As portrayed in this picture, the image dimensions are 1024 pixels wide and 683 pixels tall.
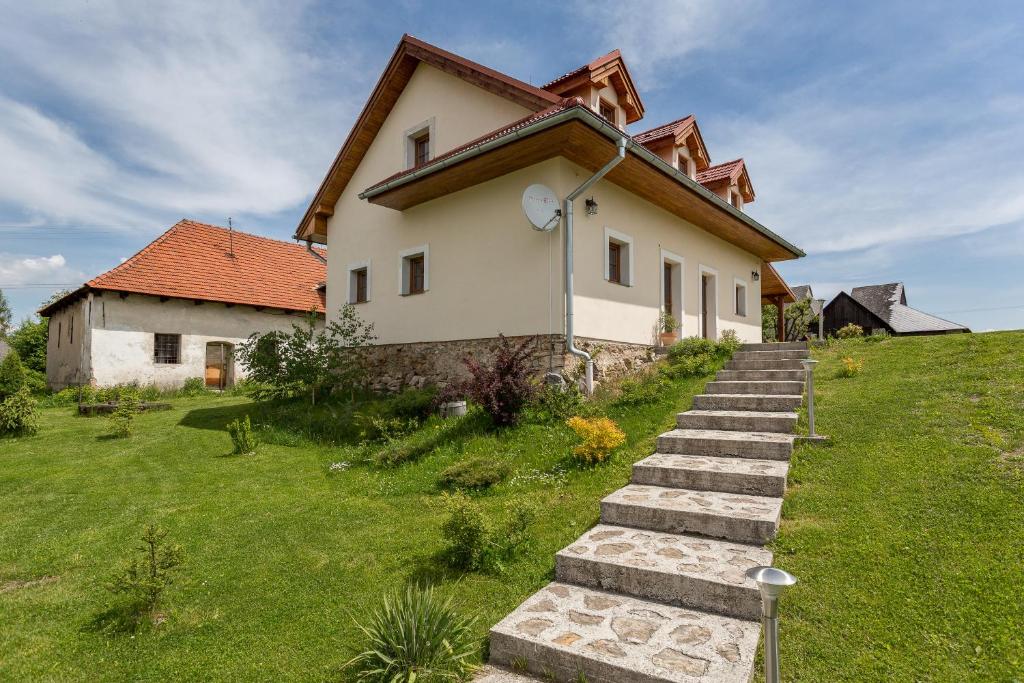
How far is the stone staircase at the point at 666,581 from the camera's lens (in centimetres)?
284

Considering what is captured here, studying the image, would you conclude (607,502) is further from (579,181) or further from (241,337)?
(241,337)

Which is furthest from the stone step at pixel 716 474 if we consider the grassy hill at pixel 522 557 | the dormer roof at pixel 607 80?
the dormer roof at pixel 607 80

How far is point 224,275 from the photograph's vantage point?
60.9ft

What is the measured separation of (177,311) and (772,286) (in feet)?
67.6

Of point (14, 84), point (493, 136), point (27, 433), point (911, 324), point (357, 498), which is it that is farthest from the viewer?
point (911, 324)

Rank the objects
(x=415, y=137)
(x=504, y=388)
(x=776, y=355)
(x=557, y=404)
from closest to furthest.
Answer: (x=504, y=388), (x=557, y=404), (x=776, y=355), (x=415, y=137)

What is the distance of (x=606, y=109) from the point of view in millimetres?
10148

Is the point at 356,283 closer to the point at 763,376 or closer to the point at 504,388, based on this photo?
the point at 504,388

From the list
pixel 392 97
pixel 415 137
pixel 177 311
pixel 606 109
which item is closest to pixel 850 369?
pixel 606 109

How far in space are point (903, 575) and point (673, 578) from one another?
4.80 ft

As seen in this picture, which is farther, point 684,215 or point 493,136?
point 684,215

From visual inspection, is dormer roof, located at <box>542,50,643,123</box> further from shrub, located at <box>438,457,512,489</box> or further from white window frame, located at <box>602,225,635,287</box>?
shrub, located at <box>438,457,512,489</box>

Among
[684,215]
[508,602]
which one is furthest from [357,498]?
[684,215]

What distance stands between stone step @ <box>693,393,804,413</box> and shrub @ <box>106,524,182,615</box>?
6.40 m
